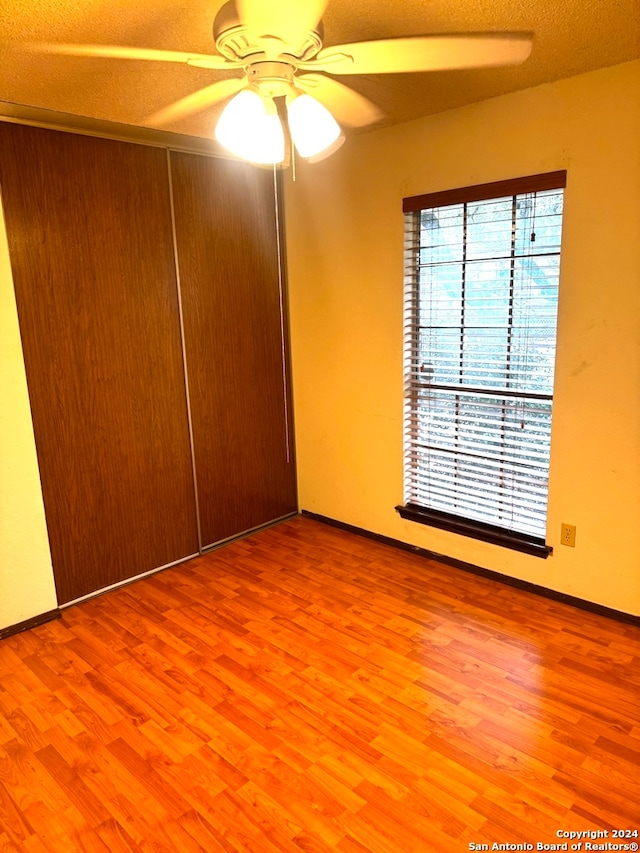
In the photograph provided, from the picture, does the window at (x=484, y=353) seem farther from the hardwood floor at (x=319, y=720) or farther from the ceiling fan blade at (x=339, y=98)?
the ceiling fan blade at (x=339, y=98)

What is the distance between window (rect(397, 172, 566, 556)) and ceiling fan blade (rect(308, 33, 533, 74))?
3.25 feet

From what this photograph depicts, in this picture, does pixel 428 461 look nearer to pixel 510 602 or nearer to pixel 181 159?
pixel 510 602

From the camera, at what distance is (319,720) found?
2082 millimetres

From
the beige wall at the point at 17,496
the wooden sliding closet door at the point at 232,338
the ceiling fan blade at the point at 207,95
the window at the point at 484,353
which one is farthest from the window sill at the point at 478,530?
the ceiling fan blade at the point at 207,95

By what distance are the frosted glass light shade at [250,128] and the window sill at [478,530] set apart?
2.12m

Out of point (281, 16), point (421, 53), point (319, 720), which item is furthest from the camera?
point (319, 720)

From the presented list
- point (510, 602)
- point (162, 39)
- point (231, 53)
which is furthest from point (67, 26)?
point (510, 602)

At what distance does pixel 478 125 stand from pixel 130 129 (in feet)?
5.46

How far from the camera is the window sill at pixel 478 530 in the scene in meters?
2.84

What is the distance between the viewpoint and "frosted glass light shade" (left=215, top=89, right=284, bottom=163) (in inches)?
64.1

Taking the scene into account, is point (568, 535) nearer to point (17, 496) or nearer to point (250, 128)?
point (250, 128)

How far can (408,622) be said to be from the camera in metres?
2.68

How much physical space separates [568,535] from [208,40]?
8.21 ft

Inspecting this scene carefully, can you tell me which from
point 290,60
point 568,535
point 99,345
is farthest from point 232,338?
point 568,535
